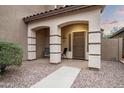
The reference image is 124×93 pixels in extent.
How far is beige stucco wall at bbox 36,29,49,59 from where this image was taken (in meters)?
10.5

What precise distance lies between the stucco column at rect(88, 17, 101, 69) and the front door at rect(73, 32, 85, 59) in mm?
3853

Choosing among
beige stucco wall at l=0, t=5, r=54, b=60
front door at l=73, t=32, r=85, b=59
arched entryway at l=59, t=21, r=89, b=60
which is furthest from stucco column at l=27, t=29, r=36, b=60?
front door at l=73, t=32, r=85, b=59

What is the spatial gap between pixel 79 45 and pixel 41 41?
3.53 meters

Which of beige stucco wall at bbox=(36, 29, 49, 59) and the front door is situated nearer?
the front door

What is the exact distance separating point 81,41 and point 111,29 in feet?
57.0

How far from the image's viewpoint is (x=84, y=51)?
9883mm

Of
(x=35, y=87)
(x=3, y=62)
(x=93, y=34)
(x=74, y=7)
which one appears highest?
(x=74, y=7)

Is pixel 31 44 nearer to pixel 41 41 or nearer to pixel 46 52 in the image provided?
pixel 41 41

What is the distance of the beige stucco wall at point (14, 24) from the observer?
24.5ft

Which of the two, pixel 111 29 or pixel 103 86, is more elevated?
pixel 111 29

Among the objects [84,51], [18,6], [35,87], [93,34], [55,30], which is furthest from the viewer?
[84,51]

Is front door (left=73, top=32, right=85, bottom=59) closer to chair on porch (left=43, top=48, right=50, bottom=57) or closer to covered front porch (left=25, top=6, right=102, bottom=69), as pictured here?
covered front porch (left=25, top=6, right=102, bottom=69)

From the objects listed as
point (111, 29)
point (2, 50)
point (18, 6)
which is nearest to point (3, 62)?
point (2, 50)
